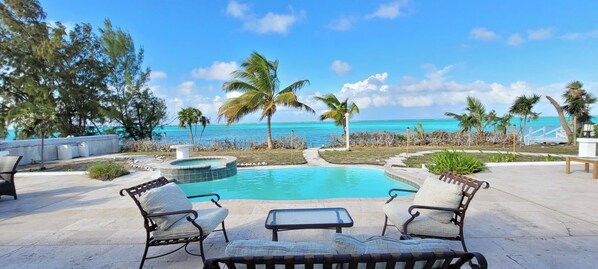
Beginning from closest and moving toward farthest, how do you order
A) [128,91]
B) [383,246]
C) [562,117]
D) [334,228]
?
[383,246] → [334,228] → [562,117] → [128,91]

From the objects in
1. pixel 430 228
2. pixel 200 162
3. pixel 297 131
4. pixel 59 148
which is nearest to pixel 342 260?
pixel 430 228

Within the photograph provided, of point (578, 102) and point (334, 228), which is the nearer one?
point (334, 228)

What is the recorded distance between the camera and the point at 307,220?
8.54ft

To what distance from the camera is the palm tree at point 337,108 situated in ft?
48.8

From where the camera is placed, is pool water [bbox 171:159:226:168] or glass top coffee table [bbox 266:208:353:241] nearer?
glass top coffee table [bbox 266:208:353:241]

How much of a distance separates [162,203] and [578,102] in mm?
18737

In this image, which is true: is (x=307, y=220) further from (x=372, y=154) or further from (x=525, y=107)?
(x=525, y=107)

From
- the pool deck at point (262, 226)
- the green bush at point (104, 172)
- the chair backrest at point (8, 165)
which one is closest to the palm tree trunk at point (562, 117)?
the pool deck at point (262, 226)

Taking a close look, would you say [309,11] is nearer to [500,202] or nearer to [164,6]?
Result: [164,6]

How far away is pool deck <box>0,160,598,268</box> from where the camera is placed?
105 inches

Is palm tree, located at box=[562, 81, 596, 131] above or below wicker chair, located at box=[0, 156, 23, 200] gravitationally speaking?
above

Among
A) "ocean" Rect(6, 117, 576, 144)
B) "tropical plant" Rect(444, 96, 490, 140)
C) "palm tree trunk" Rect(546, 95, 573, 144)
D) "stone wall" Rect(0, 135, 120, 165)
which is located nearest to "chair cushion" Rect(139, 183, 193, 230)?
"ocean" Rect(6, 117, 576, 144)

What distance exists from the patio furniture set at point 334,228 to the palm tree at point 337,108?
37.7 ft

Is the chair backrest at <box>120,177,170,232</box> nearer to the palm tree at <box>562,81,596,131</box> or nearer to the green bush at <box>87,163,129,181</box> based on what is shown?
the green bush at <box>87,163,129,181</box>
